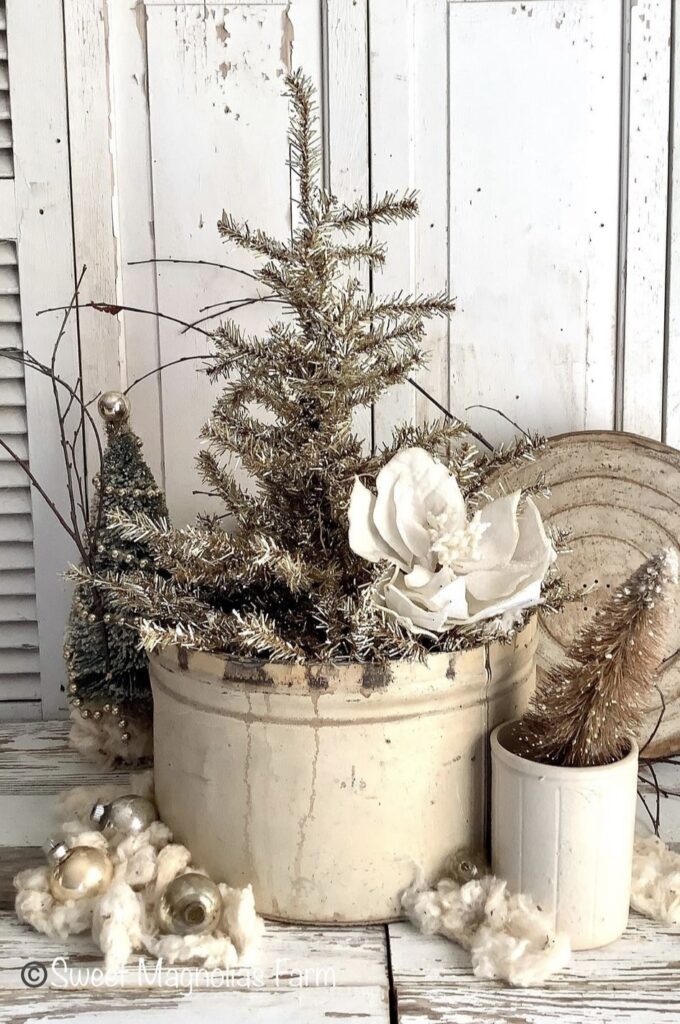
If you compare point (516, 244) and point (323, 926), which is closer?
point (323, 926)

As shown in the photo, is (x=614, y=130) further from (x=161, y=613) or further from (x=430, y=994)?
(x=430, y=994)

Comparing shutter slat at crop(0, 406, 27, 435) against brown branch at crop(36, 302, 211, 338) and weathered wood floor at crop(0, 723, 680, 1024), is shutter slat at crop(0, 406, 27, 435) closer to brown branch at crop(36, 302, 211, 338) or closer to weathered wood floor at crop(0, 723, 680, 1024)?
brown branch at crop(36, 302, 211, 338)

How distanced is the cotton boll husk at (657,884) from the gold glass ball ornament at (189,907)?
1.07 feet

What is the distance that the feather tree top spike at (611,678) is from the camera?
2.16 ft

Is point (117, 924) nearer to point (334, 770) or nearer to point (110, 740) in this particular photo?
point (334, 770)

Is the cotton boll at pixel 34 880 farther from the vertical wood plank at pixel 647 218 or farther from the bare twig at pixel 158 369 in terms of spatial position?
the vertical wood plank at pixel 647 218

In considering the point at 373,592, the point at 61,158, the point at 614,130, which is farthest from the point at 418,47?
the point at 373,592

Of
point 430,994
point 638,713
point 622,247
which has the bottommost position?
point 430,994

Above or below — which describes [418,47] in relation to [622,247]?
above

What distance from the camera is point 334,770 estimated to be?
2.29ft

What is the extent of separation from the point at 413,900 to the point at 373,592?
0.77 ft

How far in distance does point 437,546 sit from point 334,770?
0.18 m

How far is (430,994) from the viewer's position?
653mm

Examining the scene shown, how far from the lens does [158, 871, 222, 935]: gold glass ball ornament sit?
2.26 ft
